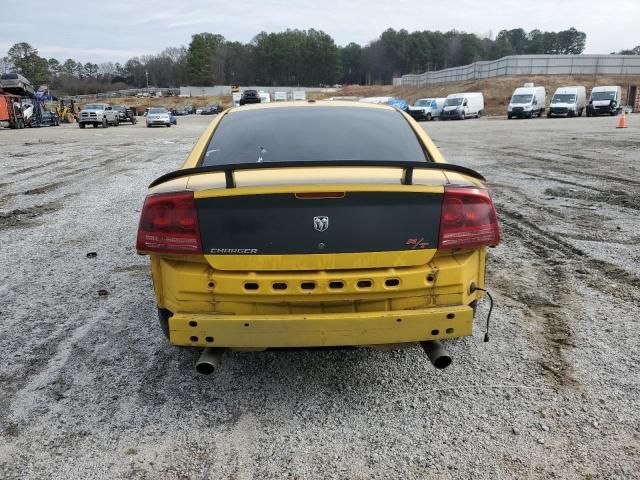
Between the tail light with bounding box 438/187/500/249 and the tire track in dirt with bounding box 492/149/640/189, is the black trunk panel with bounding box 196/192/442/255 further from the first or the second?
the tire track in dirt with bounding box 492/149/640/189

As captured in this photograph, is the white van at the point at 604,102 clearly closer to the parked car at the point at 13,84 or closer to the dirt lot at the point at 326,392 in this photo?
the dirt lot at the point at 326,392

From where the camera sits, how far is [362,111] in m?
4.10

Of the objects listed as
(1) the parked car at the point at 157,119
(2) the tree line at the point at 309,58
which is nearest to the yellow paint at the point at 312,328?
(1) the parked car at the point at 157,119

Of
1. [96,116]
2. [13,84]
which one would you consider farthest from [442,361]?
[13,84]

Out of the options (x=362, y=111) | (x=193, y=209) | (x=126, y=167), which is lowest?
(x=126, y=167)

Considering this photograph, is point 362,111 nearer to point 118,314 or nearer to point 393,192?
point 393,192

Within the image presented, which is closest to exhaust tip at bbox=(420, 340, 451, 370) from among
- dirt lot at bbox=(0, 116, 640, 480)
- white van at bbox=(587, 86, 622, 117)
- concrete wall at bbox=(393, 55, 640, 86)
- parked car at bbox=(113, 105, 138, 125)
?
dirt lot at bbox=(0, 116, 640, 480)

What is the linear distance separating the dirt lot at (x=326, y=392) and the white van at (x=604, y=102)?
40.9m

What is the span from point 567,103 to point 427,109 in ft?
34.5

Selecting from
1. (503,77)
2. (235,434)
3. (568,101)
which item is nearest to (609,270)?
(235,434)

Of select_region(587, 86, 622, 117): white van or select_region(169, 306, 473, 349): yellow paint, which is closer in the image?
select_region(169, 306, 473, 349): yellow paint

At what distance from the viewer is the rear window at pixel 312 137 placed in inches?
136

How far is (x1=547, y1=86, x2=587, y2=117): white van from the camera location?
40.8 m

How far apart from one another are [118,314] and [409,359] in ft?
7.53
